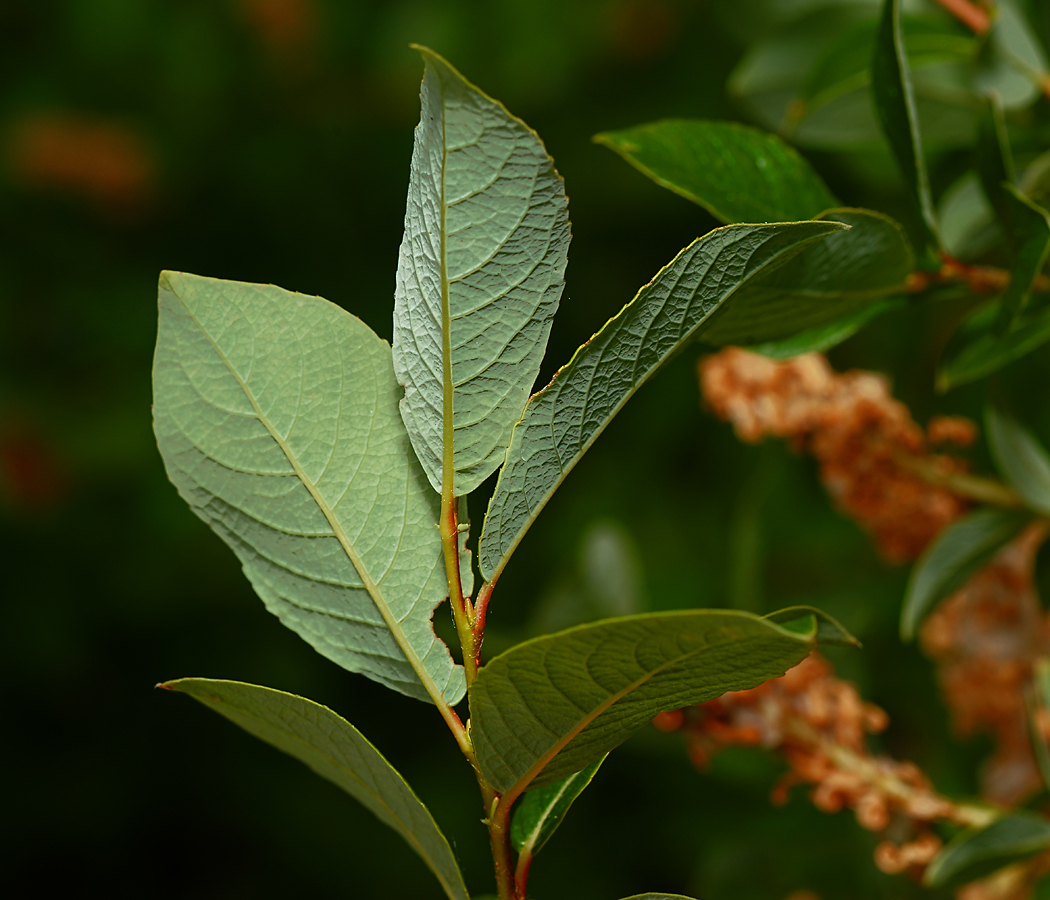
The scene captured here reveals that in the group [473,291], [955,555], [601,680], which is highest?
[473,291]

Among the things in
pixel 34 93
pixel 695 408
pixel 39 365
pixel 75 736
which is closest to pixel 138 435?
pixel 39 365

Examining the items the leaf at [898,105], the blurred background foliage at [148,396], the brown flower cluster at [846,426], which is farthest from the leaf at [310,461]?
the blurred background foliage at [148,396]

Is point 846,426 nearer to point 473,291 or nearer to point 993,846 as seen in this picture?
point 993,846

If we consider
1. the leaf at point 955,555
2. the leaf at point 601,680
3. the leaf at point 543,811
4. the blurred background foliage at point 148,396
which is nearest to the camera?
the leaf at point 601,680

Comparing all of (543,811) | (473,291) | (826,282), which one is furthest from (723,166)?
(543,811)

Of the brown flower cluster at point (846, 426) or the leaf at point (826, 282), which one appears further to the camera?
the brown flower cluster at point (846, 426)

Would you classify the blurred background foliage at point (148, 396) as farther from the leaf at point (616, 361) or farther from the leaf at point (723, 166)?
the leaf at point (616, 361)
